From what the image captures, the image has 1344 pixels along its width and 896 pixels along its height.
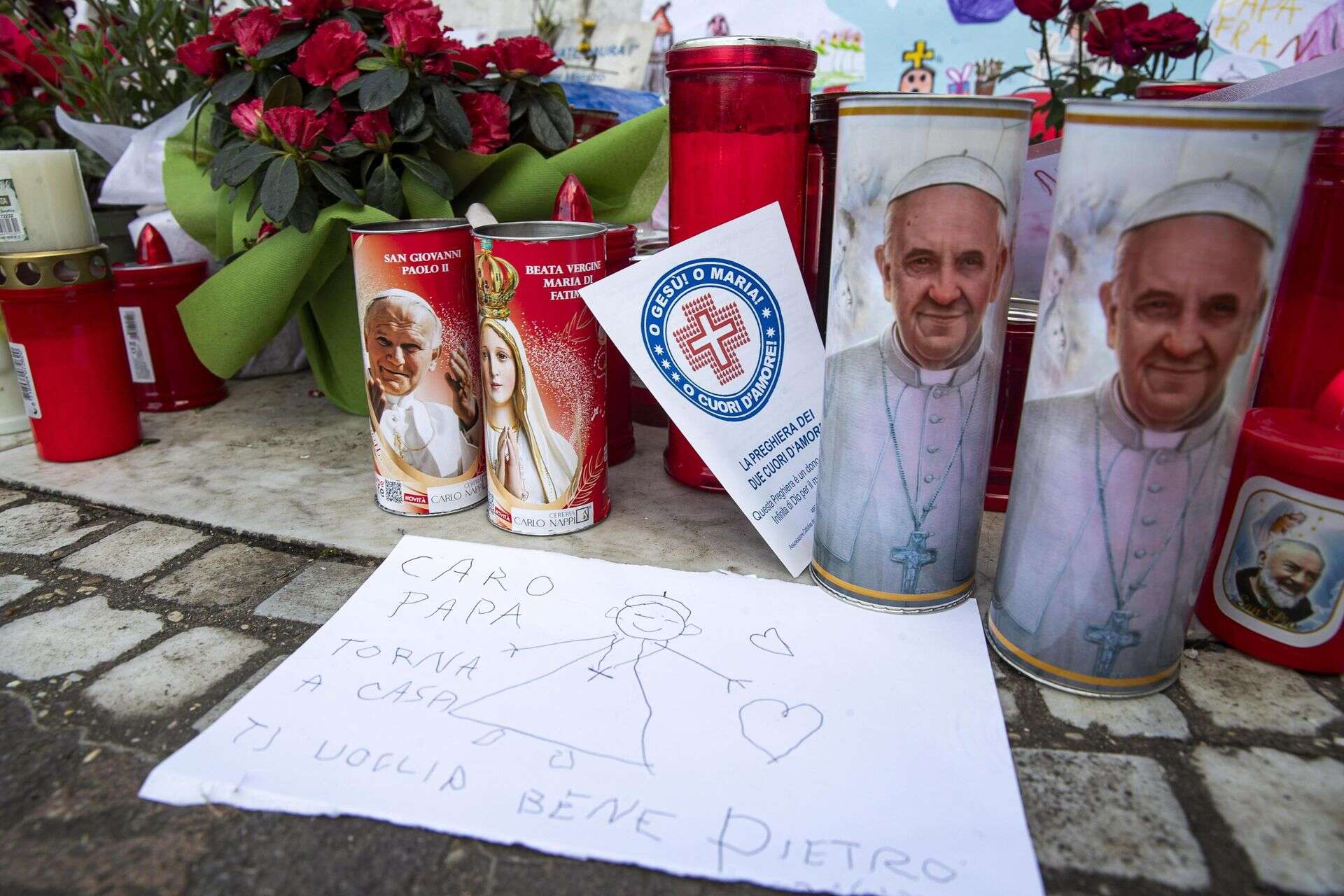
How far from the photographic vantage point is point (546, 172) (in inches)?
48.4

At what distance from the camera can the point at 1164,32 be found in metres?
1.20

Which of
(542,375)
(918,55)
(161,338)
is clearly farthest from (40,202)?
(918,55)

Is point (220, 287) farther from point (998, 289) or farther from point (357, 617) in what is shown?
point (998, 289)

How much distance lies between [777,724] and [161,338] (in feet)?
4.07

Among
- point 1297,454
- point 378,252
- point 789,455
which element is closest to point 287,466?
point 378,252

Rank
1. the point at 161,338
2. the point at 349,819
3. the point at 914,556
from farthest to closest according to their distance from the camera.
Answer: the point at 161,338
the point at 914,556
the point at 349,819

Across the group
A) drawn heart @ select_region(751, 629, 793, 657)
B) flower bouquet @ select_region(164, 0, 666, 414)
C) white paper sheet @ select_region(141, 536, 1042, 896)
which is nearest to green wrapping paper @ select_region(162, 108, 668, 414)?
flower bouquet @ select_region(164, 0, 666, 414)

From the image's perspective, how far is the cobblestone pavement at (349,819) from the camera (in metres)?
0.56

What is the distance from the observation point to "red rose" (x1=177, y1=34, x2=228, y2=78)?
1.19 metres

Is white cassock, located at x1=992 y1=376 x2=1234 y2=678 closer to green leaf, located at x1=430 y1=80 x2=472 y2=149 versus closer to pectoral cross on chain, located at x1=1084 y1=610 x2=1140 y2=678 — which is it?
pectoral cross on chain, located at x1=1084 y1=610 x2=1140 y2=678

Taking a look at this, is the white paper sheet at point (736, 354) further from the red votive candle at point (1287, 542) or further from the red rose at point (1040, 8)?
the red rose at point (1040, 8)

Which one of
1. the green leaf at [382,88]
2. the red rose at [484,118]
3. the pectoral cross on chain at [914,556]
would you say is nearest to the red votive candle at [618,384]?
the red rose at [484,118]

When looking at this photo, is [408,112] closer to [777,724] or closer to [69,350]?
[69,350]

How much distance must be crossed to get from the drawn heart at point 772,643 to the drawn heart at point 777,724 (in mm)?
73
